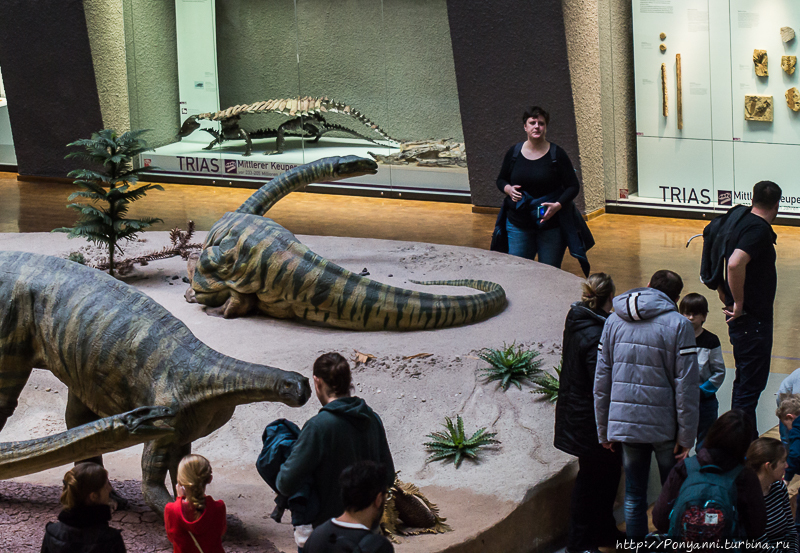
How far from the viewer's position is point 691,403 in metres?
4.07

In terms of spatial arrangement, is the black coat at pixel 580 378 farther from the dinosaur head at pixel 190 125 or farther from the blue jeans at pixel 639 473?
the dinosaur head at pixel 190 125

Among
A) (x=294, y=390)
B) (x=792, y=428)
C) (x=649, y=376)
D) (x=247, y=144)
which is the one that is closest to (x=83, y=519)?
(x=294, y=390)

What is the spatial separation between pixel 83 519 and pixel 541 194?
4.72m

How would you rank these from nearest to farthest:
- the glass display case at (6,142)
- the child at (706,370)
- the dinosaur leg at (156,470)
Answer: the dinosaur leg at (156,470), the child at (706,370), the glass display case at (6,142)

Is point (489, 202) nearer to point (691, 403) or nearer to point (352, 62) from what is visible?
point (352, 62)

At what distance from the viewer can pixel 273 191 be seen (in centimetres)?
793

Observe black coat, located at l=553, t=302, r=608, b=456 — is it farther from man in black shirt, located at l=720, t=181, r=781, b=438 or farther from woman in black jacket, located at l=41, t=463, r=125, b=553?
woman in black jacket, located at l=41, t=463, r=125, b=553

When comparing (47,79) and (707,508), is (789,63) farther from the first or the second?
(47,79)

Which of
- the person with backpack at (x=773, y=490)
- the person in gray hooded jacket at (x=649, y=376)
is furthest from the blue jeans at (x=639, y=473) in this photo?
the person with backpack at (x=773, y=490)

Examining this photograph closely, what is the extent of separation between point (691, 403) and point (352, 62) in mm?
10204

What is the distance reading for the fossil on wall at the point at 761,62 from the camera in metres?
10.2

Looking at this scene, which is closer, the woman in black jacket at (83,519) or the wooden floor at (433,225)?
the woman in black jacket at (83,519)

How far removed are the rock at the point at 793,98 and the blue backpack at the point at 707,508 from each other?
788 centimetres

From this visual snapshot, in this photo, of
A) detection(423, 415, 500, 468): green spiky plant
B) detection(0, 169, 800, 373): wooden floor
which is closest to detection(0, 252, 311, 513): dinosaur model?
detection(423, 415, 500, 468): green spiky plant
